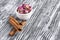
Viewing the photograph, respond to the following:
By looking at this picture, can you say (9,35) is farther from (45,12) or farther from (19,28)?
(45,12)

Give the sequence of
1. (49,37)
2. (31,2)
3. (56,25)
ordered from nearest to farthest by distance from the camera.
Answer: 1. (49,37)
2. (56,25)
3. (31,2)

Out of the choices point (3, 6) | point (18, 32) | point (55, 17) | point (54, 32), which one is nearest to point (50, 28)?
point (54, 32)

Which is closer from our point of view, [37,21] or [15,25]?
[15,25]

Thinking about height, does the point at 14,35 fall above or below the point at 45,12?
below

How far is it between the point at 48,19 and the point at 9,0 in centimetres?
50

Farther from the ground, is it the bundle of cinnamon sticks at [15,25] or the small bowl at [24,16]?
the small bowl at [24,16]

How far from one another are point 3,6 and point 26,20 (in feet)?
1.10

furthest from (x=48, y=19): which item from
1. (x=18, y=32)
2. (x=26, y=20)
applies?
(x=18, y=32)

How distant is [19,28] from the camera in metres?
1.17

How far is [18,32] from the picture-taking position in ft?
3.89

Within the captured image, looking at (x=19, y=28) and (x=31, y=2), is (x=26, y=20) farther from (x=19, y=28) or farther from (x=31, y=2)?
(x=31, y=2)

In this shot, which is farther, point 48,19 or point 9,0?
point 9,0

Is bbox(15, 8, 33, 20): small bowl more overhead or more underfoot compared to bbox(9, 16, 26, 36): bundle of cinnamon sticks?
more overhead

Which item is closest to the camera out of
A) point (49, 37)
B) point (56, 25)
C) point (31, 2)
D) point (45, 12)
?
point (49, 37)
